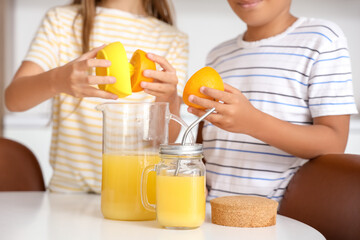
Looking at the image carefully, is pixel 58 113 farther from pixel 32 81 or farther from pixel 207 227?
pixel 207 227

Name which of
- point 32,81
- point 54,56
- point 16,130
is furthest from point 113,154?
point 16,130

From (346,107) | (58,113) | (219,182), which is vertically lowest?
(219,182)

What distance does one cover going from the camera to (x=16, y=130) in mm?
2670

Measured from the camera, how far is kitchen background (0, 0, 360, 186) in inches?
105

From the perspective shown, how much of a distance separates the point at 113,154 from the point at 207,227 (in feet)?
0.61

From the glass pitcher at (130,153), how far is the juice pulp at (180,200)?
7cm

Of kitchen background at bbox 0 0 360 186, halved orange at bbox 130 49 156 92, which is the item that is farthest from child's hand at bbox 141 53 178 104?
kitchen background at bbox 0 0 360 186

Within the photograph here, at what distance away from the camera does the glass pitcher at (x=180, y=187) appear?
71 cm

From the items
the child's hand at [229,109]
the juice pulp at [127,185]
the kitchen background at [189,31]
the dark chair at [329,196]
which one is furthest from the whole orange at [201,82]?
the kitchen background at [189,31]

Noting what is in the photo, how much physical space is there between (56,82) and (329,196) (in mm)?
578

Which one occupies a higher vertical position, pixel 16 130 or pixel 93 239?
pixel 93 239

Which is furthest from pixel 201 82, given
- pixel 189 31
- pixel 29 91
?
pixel 189 31

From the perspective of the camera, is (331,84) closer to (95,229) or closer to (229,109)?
(229,109)

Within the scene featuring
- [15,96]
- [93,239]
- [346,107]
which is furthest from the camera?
[15,96]
